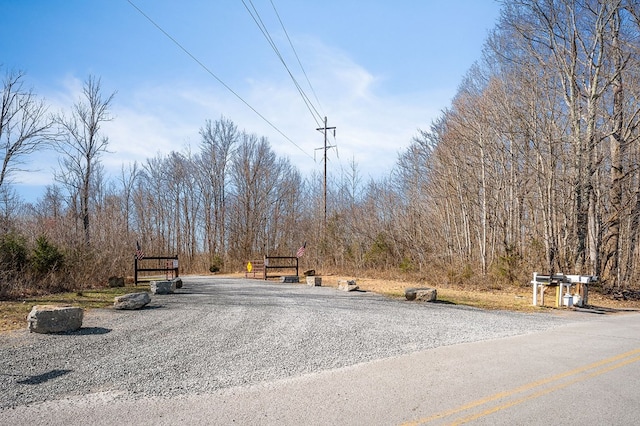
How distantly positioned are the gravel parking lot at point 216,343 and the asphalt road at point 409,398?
309mm

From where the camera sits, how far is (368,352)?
6.74 m

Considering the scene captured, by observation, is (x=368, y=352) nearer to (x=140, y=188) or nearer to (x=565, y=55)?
(x=565, y=55)

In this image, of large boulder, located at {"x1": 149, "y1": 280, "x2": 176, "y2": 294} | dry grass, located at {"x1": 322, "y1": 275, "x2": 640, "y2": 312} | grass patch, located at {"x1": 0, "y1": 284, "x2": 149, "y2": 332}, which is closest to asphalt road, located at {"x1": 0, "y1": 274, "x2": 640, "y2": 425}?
grass patch, located at {"x1": 0, "y1": 284, "x2": 149, "y2": 332}

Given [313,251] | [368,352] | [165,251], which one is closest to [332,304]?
[368,352]

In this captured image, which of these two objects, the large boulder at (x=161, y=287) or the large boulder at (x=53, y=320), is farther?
the large boulder at (x=161, y=287)

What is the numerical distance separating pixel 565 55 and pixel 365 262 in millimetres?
15061

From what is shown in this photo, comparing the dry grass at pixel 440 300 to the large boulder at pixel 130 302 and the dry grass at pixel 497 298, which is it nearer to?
the dry grass at pixel 497 298

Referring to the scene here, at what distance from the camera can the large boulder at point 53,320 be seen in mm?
7594

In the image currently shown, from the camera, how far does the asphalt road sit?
3.99m

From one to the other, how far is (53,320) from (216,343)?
2.99 m

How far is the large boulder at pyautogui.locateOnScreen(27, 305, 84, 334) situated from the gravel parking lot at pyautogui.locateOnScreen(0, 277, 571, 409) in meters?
0.16

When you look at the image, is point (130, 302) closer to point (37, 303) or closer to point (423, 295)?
point (37, 303)

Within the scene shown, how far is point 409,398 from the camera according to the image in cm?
454

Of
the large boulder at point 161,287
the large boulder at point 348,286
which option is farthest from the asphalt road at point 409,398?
the large boulder at point 348,286
